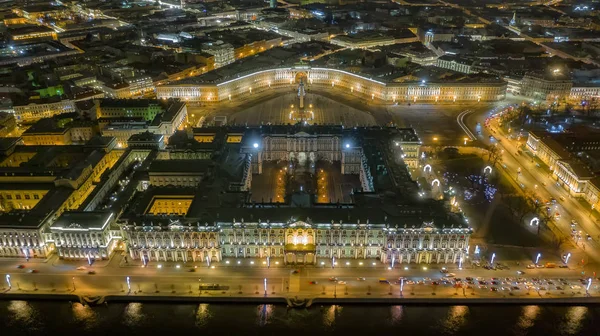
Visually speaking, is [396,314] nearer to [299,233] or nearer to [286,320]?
[286,320]

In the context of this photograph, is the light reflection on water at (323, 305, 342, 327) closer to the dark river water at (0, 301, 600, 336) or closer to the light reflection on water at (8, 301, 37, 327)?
the dark river water at (0, 301, 600, 336)

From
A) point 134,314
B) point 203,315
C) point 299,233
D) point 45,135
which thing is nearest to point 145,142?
point 45,135

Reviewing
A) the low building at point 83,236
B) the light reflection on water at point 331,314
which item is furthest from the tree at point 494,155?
the low building at point 83,236

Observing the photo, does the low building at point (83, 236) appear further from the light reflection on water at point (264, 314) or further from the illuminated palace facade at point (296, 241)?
the light reflection on water at point (264, 314)

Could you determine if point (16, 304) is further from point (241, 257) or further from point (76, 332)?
point (241, 257)

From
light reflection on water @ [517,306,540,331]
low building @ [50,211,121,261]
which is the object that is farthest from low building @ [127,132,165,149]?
light reflection on water @ [517,306,540,331]

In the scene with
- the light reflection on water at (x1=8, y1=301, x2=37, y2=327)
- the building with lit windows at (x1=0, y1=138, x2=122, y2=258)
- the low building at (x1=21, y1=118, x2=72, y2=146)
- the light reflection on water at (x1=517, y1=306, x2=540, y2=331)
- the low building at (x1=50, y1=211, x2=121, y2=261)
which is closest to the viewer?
the light reflection on water at (x1=517, y1=306, x2=540, y2=331)
